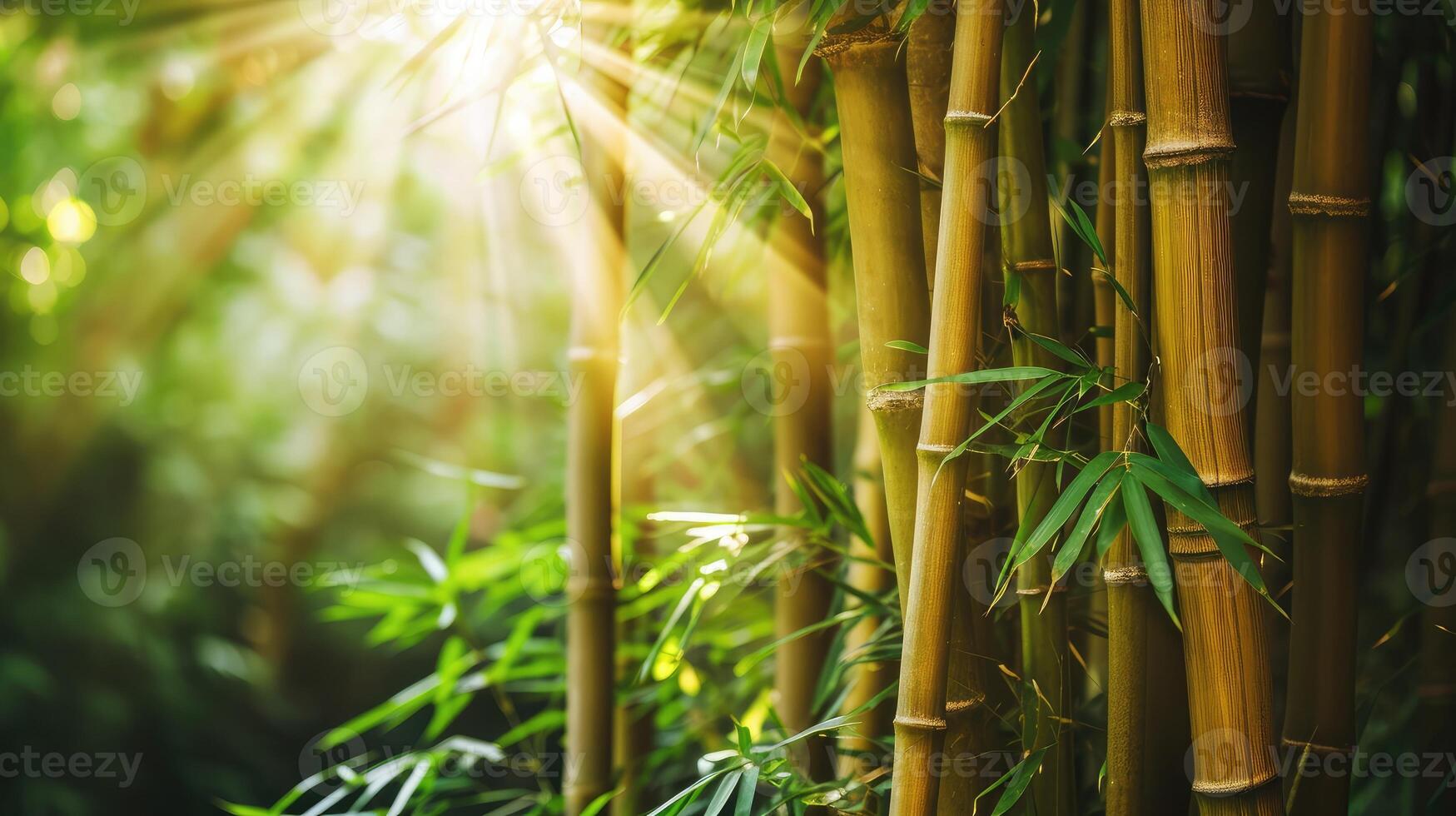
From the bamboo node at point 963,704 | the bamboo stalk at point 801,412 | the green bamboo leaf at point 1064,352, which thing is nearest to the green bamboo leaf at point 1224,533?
the green bamboo leaf at point 1064,352

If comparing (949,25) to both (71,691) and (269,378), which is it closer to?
(269,378)

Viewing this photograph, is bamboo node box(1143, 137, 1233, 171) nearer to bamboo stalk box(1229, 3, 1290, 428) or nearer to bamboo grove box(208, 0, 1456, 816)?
bamboo grove box(208, 0, 1456, 816)

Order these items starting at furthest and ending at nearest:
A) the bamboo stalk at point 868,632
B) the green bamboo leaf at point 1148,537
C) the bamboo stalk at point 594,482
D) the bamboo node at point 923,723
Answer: the bamboo stalk at point 594,482
the bamboo stalk at point 868,632
the bamboo node at point 923,723
the green bamboo leaf at point 1148,537

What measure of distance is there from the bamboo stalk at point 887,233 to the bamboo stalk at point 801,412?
11.3 inches

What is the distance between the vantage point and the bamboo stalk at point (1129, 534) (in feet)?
2.02

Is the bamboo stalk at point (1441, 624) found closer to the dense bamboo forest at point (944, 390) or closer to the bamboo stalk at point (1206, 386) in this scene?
the dense bamboo forest at point (944, 390)

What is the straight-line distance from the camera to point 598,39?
995mm

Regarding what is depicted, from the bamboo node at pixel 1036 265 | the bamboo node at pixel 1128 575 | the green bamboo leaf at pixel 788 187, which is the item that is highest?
the green bamboo leaf at pixel 788 187

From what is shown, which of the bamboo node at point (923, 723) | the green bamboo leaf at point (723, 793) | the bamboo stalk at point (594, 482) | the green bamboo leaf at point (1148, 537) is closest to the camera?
the green bamboo leaf at point (1148, 537)

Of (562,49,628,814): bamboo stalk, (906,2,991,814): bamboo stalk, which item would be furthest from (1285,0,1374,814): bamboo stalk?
(562,49,628,814): bamboo stalk

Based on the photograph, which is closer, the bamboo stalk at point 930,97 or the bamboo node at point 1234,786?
the bamboo node at point 1234,786

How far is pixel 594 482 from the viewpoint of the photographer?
1036 millimetres

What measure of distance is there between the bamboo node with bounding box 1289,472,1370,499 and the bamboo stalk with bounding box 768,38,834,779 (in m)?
0.44

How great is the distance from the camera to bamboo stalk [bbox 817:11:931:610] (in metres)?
0.68
